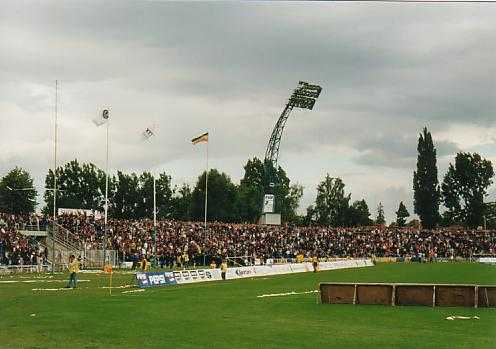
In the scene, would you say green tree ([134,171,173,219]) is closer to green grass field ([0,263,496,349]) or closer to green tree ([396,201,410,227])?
green tree ([396,201,410,227])

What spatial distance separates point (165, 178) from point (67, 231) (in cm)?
8480

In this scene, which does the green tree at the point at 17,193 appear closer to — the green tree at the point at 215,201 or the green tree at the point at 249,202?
the green tree at the point at 215,201

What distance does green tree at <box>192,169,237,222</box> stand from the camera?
13725cm

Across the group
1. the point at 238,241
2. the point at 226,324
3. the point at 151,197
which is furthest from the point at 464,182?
the point at 226,324

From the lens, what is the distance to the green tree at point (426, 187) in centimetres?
11856

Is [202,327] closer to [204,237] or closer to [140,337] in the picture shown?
[140,337]

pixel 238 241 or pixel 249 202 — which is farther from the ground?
pixel 249 202

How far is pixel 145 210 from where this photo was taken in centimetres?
14375

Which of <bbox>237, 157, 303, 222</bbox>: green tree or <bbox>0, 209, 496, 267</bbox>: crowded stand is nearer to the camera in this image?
<bbox>0, 209, 496, 267</bbox>: crowded stand

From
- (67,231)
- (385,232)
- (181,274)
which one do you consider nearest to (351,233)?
(385,232)

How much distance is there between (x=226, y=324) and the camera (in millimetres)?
19875

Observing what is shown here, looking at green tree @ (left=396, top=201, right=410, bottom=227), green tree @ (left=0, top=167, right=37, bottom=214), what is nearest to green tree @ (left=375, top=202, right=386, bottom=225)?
green tree @ (left=396, top=201, right=410, bottom=227)

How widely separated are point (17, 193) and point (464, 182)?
83002 millimetres

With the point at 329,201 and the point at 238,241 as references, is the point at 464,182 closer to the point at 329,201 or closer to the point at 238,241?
the point at 329,201
